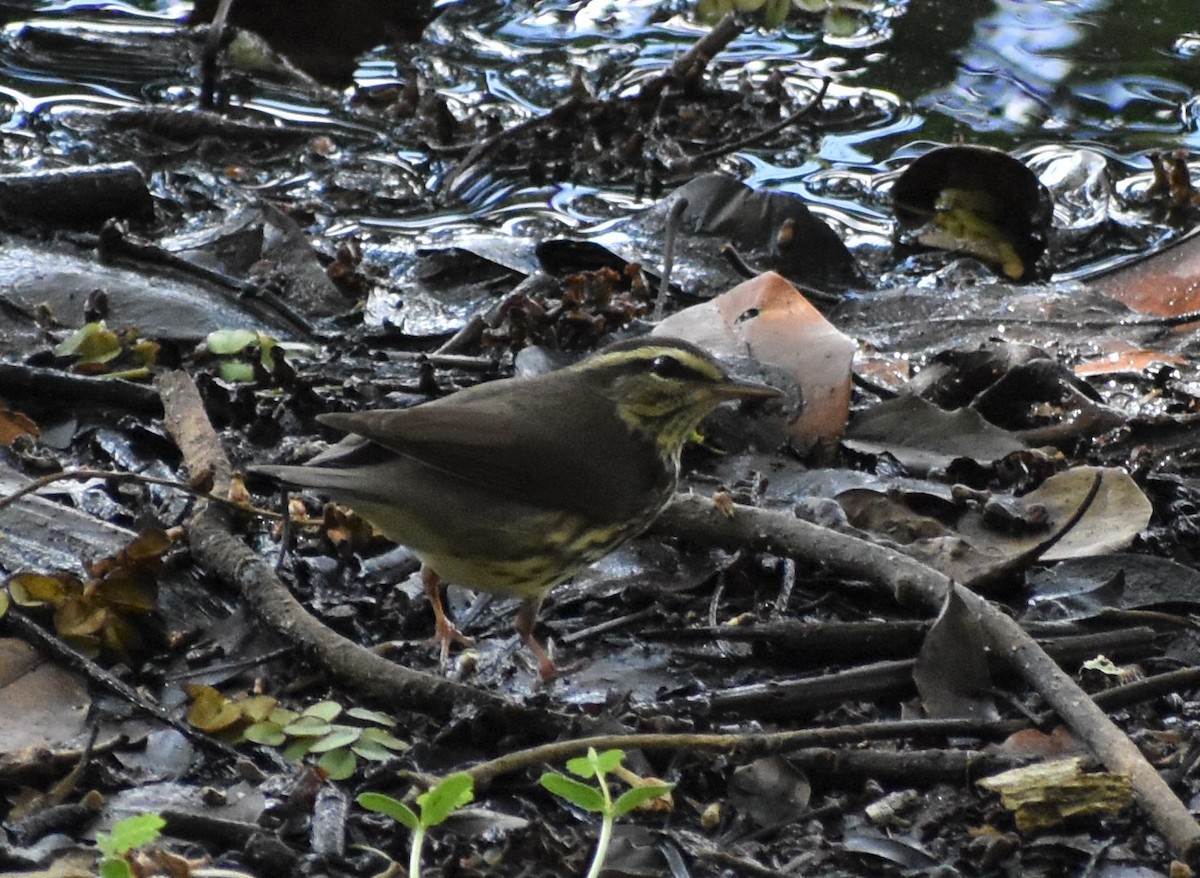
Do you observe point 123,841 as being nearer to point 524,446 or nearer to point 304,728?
point 304,728

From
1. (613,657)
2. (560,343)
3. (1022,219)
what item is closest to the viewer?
(613,657)

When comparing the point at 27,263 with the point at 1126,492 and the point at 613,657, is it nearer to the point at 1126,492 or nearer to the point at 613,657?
the point at 613,657

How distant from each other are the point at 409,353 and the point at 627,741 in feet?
9.33

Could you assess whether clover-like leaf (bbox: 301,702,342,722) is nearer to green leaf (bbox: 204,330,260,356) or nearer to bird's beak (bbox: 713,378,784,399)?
bird's beak (bbox: 713,378,784,399)

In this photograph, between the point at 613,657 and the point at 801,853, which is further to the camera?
the point at 613,657

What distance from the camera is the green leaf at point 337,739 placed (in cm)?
397

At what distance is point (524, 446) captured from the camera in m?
4.76

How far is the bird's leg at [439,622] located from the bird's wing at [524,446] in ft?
1.04

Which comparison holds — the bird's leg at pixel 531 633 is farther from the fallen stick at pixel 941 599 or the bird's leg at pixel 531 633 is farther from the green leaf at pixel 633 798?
the green leaf at pixel 633 798

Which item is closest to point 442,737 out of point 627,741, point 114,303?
point 627,741

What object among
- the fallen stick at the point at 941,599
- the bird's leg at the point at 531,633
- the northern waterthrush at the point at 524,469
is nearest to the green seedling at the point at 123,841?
the northern waterthrush at the point at 524,469

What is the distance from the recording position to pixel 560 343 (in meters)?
6.23

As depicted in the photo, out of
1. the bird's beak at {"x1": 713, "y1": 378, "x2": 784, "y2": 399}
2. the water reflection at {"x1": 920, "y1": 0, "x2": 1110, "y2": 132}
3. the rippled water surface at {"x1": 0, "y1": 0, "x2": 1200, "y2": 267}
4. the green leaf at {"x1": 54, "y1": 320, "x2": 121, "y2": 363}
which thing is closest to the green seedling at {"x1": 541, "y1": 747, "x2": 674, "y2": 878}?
the bird's beak at {"x1": 713, "y1": 378, "x2": 784, "y2": 399}

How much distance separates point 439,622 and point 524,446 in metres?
0.53
